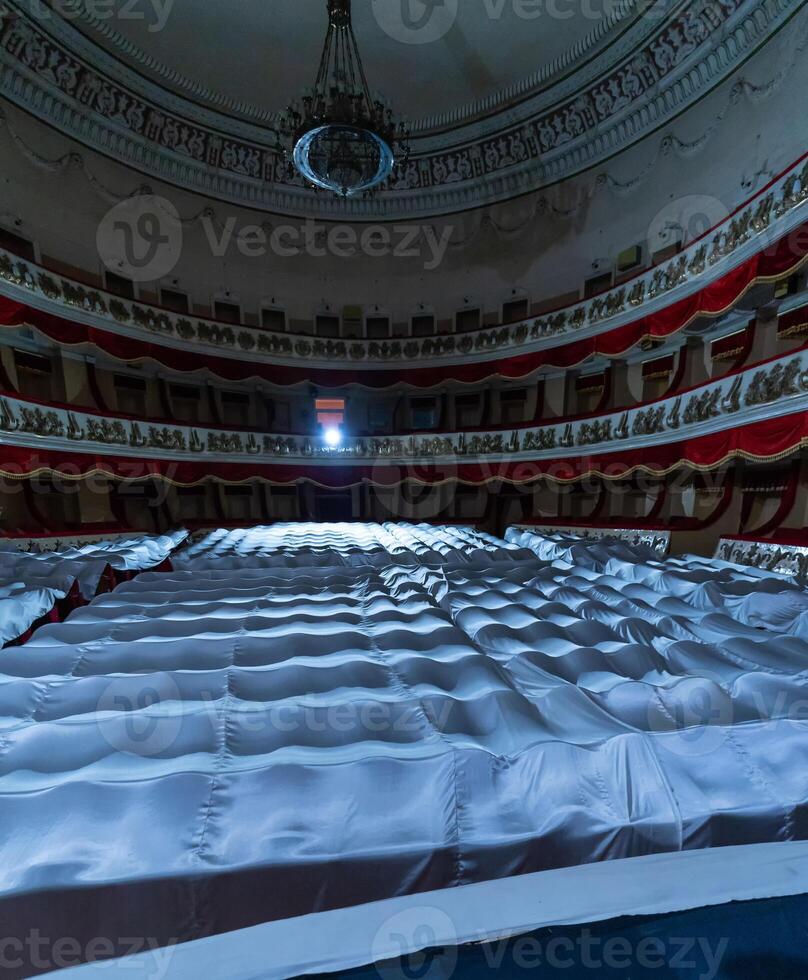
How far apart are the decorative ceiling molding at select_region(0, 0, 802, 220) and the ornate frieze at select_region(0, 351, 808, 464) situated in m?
6.28

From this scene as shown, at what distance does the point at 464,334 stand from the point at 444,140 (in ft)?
16.5

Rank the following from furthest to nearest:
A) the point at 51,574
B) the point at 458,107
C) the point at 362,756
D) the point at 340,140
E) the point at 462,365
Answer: the point at 462,365 < the point at 458,107 < the point at 340,140 < the point at 51,574 < the point at 362,756

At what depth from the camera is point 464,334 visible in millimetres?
13461

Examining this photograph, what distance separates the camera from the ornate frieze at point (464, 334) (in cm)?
694

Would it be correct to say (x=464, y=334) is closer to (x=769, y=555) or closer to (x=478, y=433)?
(x=478, y=433)

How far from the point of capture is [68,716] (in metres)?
2.08

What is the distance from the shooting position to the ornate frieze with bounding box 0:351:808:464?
6664mm

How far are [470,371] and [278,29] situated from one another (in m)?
8.48

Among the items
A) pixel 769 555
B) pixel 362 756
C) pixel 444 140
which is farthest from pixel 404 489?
pixel 362 756

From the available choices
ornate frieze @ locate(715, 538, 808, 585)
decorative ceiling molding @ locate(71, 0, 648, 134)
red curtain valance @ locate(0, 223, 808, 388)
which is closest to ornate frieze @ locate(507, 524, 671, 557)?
ornate frieze @ locate(715, 538, 808, 585)

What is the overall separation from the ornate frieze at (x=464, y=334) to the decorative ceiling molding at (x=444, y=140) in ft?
11.7

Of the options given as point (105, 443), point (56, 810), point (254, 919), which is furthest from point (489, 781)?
point (105, 443)

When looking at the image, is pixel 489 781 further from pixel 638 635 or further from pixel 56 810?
pixel 638 635

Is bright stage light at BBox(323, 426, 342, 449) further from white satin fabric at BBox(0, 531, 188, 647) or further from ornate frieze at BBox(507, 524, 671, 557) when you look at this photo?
white satin fabric at BBox(0, 531, 188, 647)
